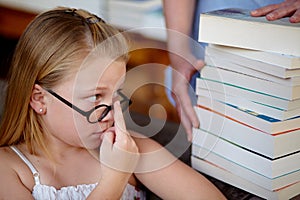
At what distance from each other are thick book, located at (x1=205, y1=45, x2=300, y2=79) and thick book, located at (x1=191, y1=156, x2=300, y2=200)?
242mm

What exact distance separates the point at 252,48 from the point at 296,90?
12 cm

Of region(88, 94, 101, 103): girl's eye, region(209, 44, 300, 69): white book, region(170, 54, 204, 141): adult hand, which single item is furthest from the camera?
region(170, 54, 204, 141): adult hand

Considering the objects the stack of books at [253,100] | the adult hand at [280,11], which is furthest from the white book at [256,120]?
the adult hand at [280,11]

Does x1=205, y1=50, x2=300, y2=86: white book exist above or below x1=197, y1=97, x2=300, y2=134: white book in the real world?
above

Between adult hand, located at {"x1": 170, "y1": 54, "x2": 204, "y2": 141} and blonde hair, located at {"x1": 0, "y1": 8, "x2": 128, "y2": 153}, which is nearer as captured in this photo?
blonde hair, located at {"x1": 0, "y1": 8, "x2": 128, "y2": 153}

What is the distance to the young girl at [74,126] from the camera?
120cm

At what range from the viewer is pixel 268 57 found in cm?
115

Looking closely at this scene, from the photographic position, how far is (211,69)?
1292 millimetres

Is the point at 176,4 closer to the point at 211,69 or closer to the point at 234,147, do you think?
the point at 211,69

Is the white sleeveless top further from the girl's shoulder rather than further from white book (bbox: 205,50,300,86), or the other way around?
white book (bbox: 205,50,300,86)

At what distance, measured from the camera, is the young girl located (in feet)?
3.93

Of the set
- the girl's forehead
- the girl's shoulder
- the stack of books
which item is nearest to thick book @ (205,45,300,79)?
the stack of books

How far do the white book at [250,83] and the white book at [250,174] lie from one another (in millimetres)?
177

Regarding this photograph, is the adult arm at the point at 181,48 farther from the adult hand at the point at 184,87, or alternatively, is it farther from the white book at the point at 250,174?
the white book at the point at 250,174
